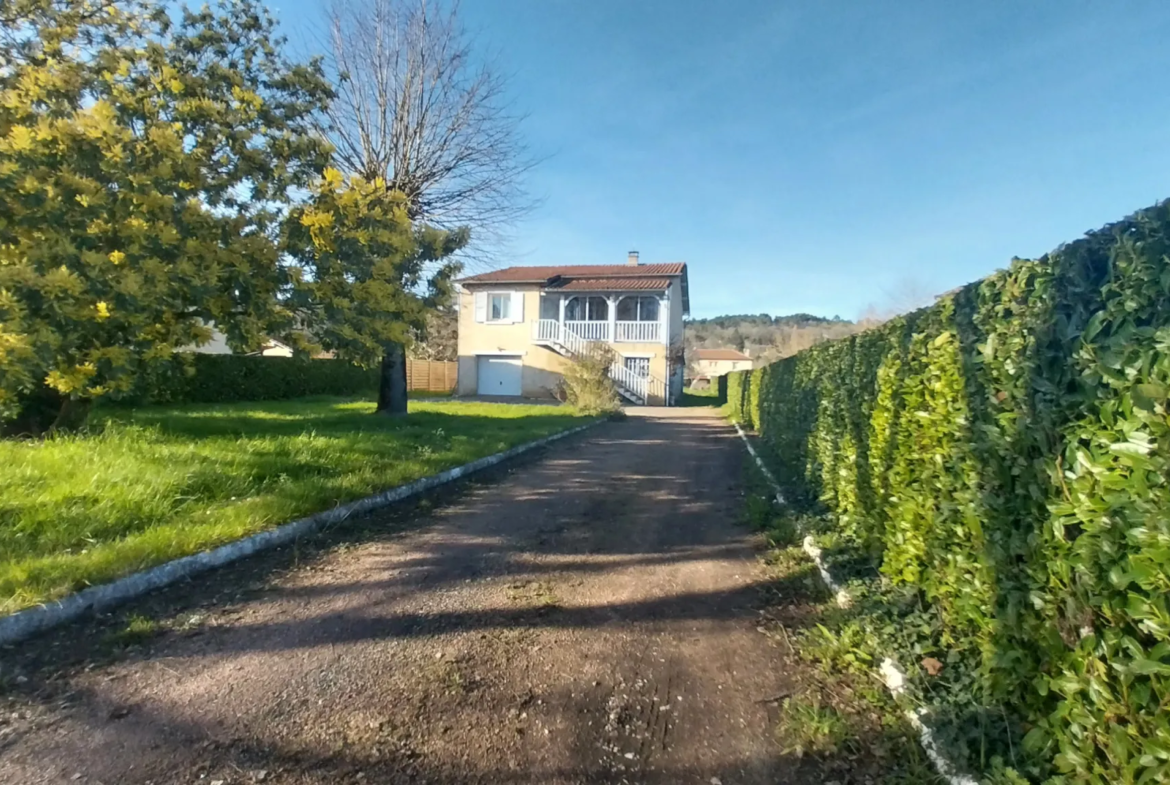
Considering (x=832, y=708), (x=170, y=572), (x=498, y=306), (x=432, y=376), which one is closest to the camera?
(x=832, y=708)

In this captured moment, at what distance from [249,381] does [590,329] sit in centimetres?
1545

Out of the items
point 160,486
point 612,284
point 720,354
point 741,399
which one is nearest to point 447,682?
point 160,486

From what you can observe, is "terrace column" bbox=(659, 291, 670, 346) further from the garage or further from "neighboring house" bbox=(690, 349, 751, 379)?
"neighboring house" bbox=(690, 349, 751, 379)

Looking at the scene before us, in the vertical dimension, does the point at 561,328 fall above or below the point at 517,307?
below

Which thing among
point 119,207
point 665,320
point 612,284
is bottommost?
point 119,207

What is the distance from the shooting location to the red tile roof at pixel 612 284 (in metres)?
31.2

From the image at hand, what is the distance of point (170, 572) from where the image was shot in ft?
14.9

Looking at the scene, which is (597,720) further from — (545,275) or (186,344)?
(545,275)

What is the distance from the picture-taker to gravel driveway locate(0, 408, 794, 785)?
104 inches

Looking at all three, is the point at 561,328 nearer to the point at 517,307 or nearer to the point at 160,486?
the point at 517,307

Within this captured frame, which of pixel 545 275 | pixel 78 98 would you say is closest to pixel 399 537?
pixel 78 98

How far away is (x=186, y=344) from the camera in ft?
27.1

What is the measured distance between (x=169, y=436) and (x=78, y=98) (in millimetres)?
4717

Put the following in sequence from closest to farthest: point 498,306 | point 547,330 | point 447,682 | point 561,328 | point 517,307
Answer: point 447,682 → point 561,328 → point 547,330 → point 517,307 → point 498,306
